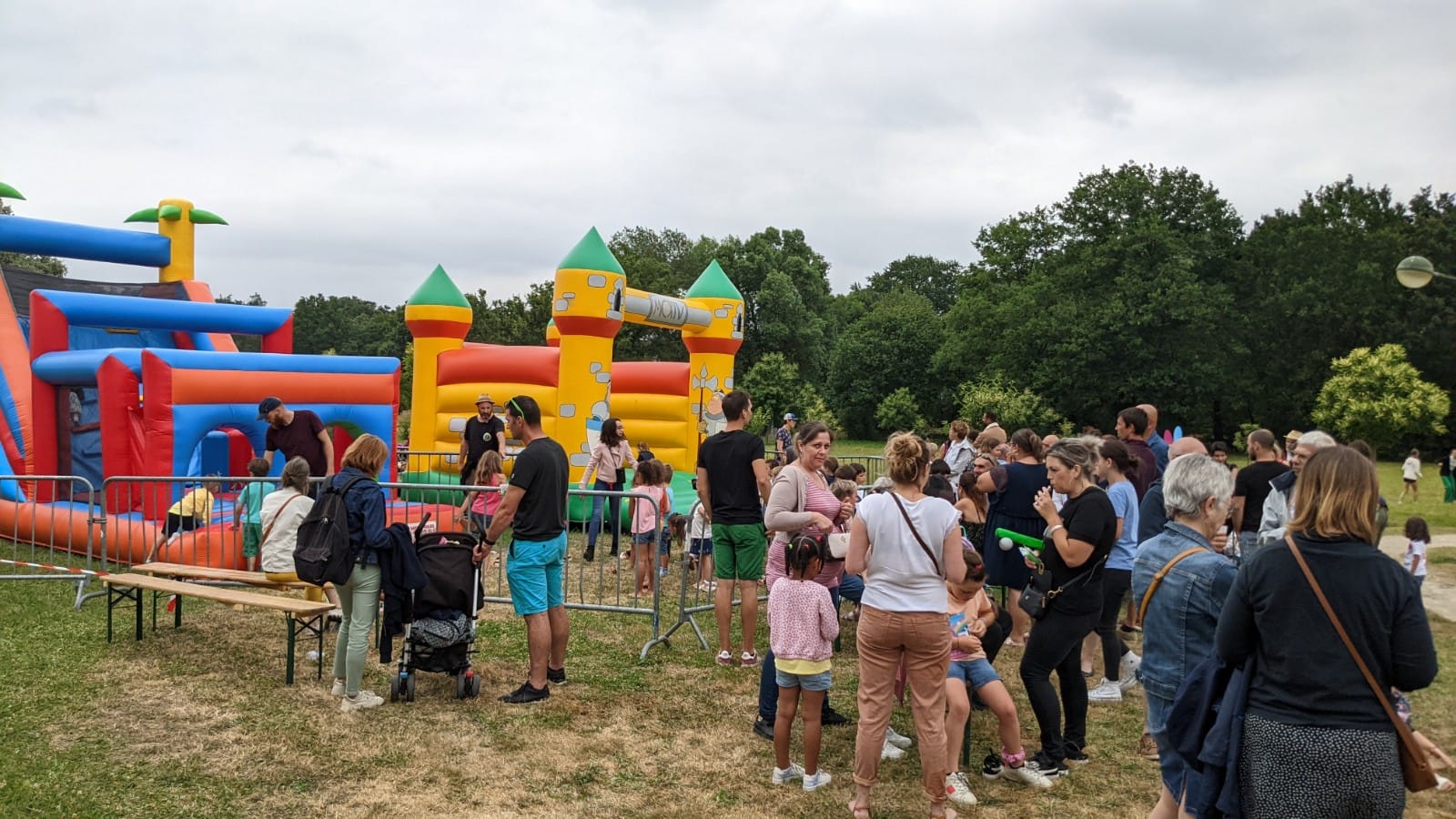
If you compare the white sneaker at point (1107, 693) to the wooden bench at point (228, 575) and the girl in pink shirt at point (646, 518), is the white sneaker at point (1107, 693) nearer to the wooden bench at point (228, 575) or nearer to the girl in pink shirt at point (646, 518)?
the girl in pink shirt at point (646, 518)

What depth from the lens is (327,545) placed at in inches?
209

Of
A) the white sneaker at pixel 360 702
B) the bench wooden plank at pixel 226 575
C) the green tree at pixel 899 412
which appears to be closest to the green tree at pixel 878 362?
the green tree at pixel 899 412

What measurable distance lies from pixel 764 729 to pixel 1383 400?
33.1 m

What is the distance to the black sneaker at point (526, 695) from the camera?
5.85 meters

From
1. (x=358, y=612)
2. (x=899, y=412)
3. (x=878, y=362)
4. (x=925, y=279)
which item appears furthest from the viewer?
(x=925, y=279)

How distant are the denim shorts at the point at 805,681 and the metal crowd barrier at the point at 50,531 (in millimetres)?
6909

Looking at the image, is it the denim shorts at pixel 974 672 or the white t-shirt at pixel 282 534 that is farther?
the white t-shirt at pixel 282 534

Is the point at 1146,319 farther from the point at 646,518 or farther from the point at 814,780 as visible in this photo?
the point at 814,780

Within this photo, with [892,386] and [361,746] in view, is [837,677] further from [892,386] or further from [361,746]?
[892,386]

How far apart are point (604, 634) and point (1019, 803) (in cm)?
370

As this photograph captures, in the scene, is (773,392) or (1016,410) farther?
(773,392)

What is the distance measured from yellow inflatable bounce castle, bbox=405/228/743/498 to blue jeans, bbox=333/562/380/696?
6782mm

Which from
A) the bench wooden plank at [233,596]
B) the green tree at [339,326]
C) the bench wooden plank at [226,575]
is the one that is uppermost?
the green tree at [339,326]

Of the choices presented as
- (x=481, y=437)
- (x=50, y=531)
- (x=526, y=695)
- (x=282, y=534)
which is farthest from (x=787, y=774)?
(x=50, y=531)
